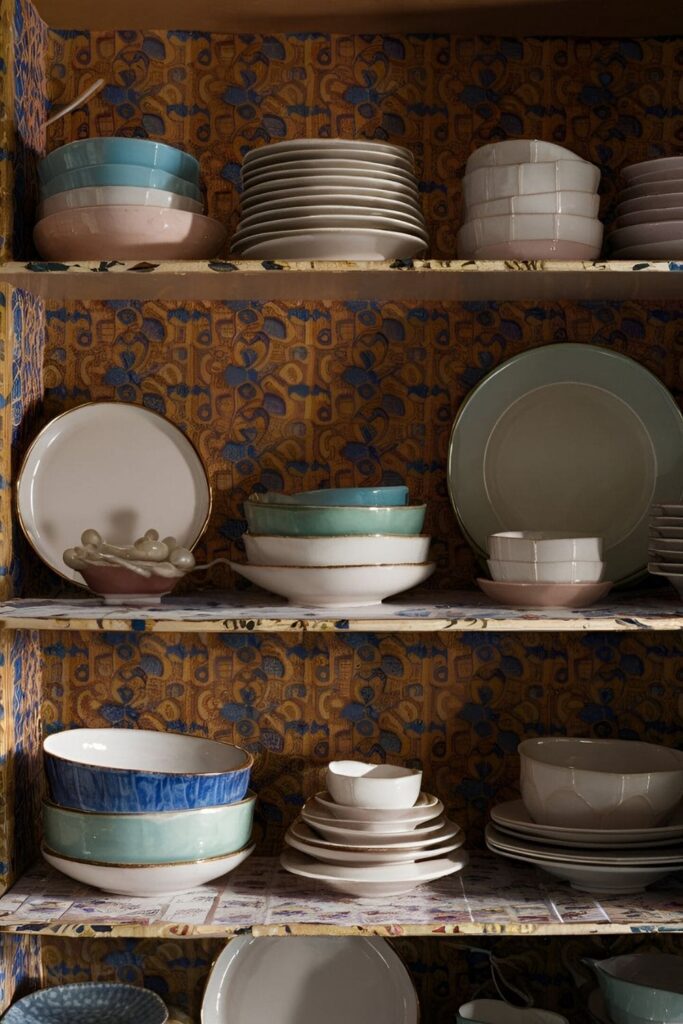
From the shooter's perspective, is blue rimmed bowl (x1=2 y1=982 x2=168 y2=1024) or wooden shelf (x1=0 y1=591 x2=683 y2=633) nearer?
wooden shelf (x1=0 y1=591 x2=683 y2=633)

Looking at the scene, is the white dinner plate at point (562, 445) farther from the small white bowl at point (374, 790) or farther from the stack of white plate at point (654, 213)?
the small white bowl at point (374, 790)

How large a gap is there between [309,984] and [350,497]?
82 centimetres

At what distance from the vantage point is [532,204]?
1611mm

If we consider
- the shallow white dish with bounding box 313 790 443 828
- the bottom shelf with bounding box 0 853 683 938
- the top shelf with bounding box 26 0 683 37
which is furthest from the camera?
the top shelf with bounding box 26 0 683 37

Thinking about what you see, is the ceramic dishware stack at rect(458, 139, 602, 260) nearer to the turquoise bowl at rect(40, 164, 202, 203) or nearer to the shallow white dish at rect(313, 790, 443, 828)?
the turquoise bowl at rect(40, 164, 202, 203)

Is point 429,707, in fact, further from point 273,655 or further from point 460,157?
point 460,157

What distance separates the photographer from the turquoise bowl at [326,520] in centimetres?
163

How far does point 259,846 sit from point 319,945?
0.62 feet

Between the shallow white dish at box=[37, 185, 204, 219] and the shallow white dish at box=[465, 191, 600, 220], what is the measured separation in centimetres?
46

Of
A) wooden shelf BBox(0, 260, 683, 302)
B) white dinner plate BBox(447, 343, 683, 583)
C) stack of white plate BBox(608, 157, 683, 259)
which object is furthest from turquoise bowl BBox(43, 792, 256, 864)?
stack of white plate BBox(608, 157, 683, 259)

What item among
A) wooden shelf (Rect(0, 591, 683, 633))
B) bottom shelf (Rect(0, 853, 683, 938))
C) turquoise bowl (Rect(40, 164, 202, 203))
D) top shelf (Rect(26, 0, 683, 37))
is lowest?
bottom shelf (Rect(0, 853, 683, 938))

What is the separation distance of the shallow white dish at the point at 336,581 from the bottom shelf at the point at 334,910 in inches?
17.4

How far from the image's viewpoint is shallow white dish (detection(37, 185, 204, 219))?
5.24 feet

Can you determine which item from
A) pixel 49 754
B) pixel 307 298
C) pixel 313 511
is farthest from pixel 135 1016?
pixel 307 298
